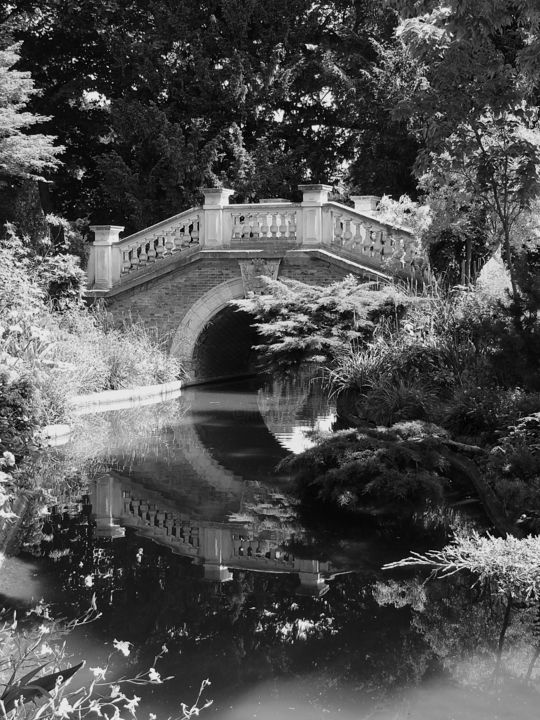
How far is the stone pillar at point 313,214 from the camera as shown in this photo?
56.3ft

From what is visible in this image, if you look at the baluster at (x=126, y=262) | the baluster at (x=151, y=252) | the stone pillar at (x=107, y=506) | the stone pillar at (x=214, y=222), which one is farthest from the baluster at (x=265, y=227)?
the stone pillar at (x=107, y=506)

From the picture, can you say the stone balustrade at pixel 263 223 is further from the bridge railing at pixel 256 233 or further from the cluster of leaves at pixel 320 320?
the cluster of leaves at pixel 320 320

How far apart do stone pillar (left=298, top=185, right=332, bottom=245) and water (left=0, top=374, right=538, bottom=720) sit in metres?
8.72

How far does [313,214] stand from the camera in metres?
17.2

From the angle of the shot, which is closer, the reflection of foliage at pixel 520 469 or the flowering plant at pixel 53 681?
the flowering plant at pixel 53 681

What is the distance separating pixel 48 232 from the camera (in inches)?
893

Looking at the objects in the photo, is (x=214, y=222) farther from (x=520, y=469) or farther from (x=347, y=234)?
(x=520, y=469)

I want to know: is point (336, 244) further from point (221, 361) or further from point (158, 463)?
point (158, 463)

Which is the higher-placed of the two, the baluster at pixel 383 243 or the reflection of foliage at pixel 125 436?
the baluster at pixel 383 243

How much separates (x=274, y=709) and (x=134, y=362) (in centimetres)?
1226

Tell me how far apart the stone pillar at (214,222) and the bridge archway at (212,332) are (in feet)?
2.72

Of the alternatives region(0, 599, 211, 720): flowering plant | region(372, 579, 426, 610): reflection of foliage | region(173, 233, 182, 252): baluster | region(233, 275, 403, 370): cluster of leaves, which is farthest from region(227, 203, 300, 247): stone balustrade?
region(0, 599, 211, 720): flowering plant


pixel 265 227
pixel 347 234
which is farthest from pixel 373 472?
pixel 265 227

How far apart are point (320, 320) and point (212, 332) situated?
24.1 feet
